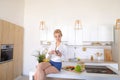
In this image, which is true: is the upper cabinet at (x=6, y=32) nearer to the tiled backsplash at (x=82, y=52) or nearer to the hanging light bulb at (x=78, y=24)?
the tiled backsplash at (x=82, y=52)

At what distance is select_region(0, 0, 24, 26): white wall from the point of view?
3.85 meters

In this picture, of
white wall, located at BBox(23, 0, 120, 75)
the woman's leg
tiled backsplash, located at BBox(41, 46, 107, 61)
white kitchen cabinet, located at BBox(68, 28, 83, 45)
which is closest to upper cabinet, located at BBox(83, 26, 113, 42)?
white kitchen cabinet, located at BBox(68, 28, 83, 45)

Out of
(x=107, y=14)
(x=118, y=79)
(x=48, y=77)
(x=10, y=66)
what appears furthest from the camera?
(x=107, y=14)

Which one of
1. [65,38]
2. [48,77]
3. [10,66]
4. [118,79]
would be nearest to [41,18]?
[65,38]

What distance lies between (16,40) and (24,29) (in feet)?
2.57

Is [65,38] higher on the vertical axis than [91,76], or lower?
higher

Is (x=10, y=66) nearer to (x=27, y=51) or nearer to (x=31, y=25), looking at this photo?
(x=27, y=51)

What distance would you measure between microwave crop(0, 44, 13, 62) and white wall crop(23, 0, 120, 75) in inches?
40.1

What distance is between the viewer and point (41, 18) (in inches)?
194

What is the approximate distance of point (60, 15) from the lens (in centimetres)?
482

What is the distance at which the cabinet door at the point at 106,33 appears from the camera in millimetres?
4168

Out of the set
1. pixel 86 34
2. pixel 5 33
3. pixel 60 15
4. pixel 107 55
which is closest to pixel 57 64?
pixel 5 33

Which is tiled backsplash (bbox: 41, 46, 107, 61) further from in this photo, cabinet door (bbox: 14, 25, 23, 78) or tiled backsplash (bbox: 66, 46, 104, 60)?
cabinet door (bbox: 14, 25, 23, 78)

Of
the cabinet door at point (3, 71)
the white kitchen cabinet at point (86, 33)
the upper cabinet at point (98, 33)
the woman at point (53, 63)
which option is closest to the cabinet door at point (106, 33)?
the upper cabinet at point (98, 33)
